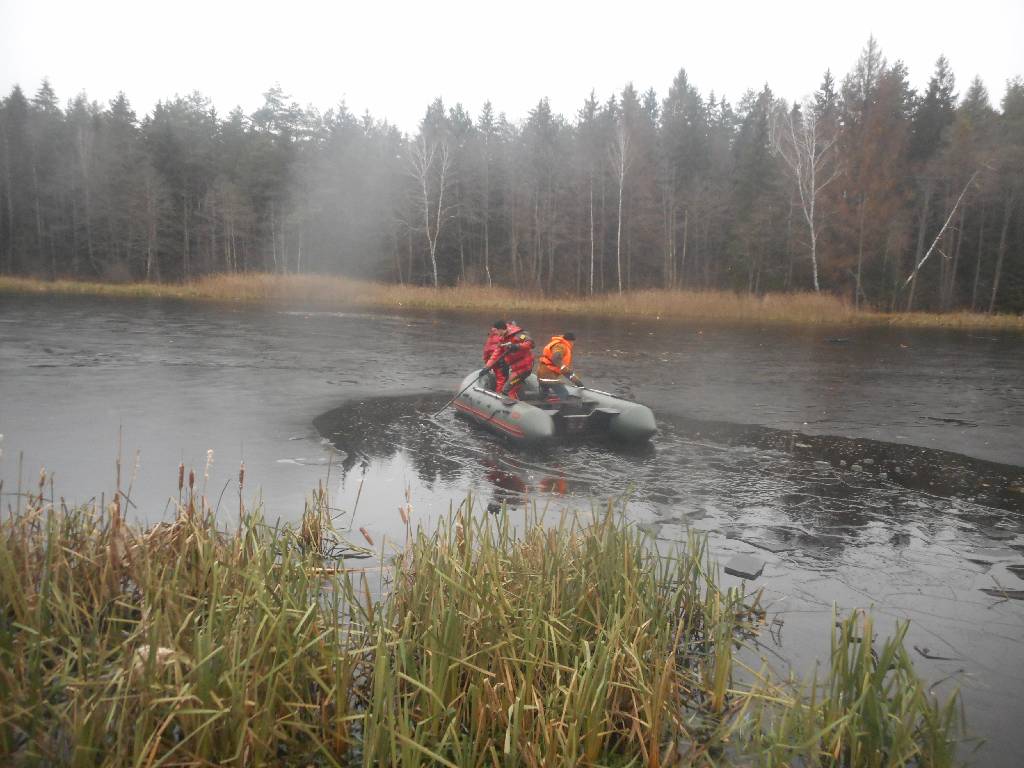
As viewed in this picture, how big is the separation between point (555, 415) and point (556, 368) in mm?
818

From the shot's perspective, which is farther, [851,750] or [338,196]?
[338,196]

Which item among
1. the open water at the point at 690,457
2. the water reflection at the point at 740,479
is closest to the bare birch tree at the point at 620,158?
the open water at the point at 690,457

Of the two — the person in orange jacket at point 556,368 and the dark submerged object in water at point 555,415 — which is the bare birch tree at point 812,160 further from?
the dark submerged object in water at point 555,415

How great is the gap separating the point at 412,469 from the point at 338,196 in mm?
40657

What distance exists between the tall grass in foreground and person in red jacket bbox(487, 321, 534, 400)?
646 centimetres

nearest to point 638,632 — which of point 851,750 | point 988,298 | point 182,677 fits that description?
point 851,750

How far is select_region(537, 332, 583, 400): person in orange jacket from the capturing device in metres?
10.7

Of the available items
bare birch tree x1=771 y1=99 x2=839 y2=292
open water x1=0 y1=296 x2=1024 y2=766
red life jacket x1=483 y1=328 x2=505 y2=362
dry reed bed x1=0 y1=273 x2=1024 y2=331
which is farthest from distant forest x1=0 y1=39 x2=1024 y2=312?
red life jacket x1=483 y1=328 x2=505 y2=362

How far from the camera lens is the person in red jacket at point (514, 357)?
10812mm

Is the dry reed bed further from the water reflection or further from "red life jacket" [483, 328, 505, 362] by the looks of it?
the water reflection

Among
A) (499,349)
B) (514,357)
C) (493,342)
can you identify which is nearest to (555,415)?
(514,357)

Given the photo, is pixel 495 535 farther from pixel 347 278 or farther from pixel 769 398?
pixel 347 278

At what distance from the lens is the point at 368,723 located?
301cm

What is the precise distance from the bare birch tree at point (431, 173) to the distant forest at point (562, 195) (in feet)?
0.55
